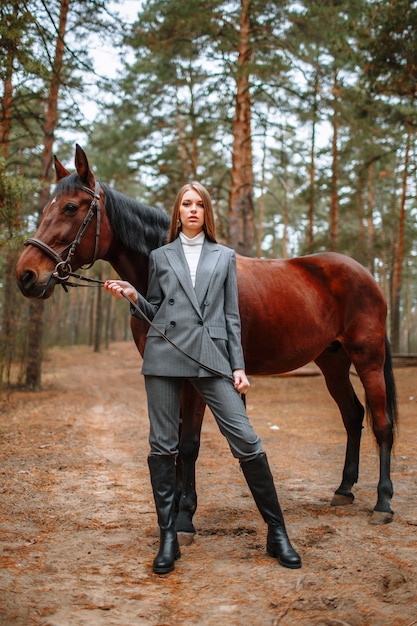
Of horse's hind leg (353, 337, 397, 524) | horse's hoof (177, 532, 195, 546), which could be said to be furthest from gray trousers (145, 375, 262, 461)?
horse's hind leg (353, 337, 397, 524)

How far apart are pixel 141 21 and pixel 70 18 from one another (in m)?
1.62

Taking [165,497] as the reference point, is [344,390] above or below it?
above

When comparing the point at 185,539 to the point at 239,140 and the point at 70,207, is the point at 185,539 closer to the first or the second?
the point at 70,207

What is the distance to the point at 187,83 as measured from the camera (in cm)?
1376

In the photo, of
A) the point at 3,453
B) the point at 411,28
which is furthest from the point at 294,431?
the point at 411,28

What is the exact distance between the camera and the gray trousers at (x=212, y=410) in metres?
2.87

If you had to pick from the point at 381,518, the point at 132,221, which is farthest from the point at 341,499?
the point at 132,221

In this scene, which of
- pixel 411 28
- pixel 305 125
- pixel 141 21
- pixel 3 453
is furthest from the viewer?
pixel 305 125

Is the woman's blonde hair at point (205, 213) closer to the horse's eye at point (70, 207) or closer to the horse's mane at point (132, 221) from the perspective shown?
the horse's mane at point (132, 221)

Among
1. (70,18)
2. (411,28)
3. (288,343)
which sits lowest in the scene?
(288,343)

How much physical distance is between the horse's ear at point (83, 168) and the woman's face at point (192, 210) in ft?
2.50

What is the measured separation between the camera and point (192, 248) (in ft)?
10.2

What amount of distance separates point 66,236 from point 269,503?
212 centimetres

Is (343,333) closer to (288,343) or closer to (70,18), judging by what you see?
(288,343)
